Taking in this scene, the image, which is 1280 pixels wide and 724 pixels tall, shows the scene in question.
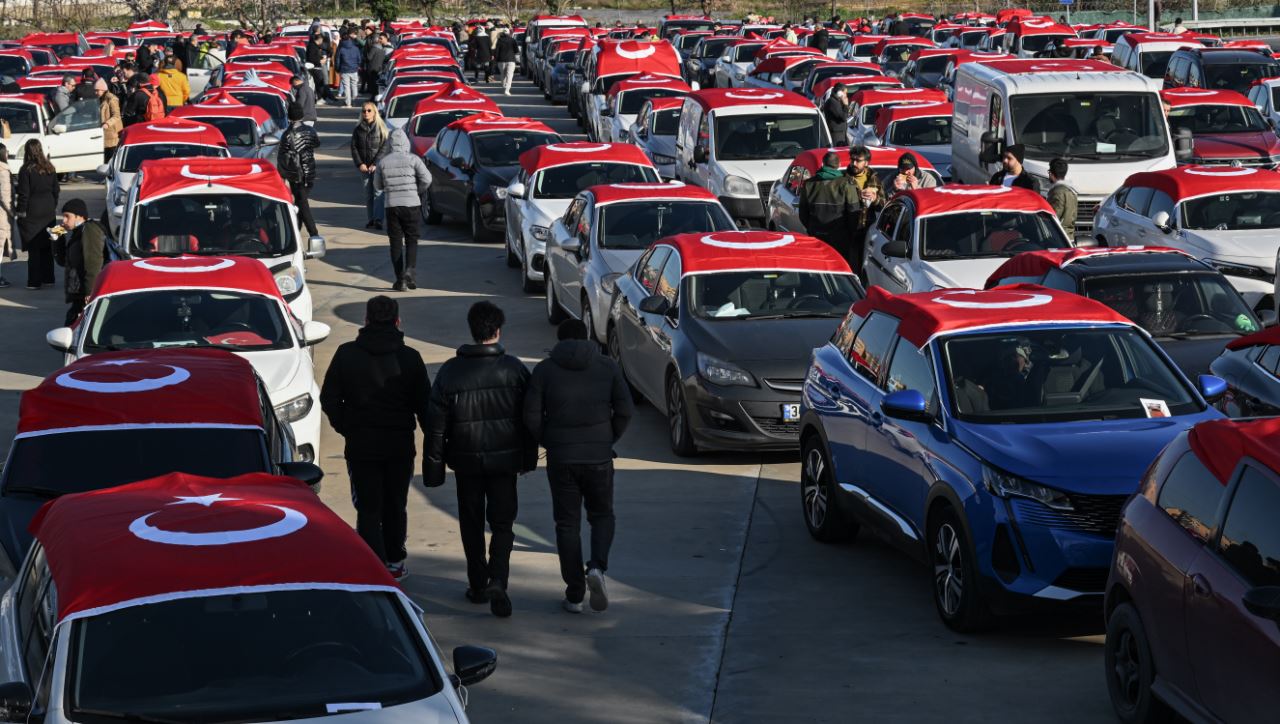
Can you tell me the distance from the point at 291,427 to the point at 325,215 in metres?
16.4

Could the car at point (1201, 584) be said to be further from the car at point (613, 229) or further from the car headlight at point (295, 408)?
the car at point (613, 229)

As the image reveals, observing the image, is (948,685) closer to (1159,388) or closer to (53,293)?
(1159,388)

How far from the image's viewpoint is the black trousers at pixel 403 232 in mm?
21156

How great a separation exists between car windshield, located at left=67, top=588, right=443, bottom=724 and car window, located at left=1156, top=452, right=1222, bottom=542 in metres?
3.16

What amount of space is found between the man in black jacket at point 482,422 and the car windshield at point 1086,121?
44.0 feet

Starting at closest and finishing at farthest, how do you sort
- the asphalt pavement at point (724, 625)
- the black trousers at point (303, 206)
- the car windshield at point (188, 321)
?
the asphalt pavement at point (724, 625) < the car windshield at point (188, 321) < the black trousers at point (303, 206)

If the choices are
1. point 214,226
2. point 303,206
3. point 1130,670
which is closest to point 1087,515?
point 1130,670

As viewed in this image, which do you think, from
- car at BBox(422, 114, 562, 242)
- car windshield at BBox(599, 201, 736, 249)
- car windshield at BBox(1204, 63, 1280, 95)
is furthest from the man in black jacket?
car windshield at BBox(1204, 63, 1280, 95)

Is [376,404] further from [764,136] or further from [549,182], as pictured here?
[764,136]

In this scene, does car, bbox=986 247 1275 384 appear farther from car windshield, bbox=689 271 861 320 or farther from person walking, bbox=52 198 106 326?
person walking, bbox=52 198 106 326

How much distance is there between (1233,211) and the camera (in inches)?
728

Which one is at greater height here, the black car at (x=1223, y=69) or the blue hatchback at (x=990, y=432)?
the black car at (x=1223, y=69)

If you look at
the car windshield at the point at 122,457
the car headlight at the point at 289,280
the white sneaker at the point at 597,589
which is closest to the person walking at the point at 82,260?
the car headlight at the point at 289,280

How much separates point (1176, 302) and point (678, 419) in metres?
3.75
